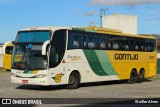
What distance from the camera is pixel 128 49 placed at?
1037 inches

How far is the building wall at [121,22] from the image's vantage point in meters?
50.9

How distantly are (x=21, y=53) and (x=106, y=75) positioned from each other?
6.18 m

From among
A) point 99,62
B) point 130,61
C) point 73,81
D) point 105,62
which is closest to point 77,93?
point 73,81

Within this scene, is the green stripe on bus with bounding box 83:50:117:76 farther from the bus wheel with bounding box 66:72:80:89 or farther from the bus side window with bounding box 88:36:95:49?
the bus wheel with bounding box 66:72:80:89

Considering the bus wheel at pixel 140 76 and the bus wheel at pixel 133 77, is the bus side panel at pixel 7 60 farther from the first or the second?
the bus wheel at pixel 133 77

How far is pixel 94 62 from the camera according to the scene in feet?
76.8

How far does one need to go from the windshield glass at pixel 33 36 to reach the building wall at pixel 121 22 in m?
30.6

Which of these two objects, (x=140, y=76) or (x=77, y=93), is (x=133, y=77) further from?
(x=77, y=93)

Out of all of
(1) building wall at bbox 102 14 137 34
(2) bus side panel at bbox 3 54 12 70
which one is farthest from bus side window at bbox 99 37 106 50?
(1) building wall at bbox 102 14 137 34

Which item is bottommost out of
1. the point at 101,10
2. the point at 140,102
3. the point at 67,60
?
the point at 140,102

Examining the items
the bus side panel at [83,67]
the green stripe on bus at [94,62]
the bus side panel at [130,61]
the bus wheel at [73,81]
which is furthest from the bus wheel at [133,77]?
the bus wheel at [73,81]

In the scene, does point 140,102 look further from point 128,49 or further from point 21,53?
point 128,49

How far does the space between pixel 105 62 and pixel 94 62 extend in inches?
45.6

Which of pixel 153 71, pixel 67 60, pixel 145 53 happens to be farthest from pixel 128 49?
pixel 67 60
